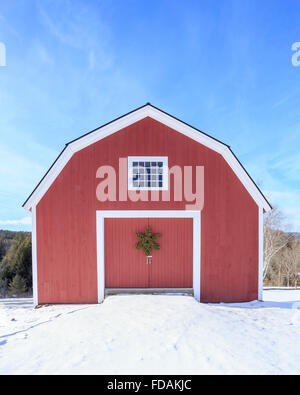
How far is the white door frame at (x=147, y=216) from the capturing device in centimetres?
583

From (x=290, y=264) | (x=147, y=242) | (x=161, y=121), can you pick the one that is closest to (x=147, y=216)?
(x=147, y=242)

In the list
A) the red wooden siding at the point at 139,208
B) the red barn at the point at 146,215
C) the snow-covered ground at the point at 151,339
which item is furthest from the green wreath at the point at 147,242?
the snow-covered ground at the point at 151,339

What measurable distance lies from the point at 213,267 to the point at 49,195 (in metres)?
5.80

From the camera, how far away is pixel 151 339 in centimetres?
348

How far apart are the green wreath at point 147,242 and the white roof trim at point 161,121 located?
337 cm

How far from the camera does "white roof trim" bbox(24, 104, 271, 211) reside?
5863 mm

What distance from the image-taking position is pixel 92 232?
19.2 ft

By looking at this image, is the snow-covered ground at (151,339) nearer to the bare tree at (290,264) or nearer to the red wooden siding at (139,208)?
the red wooden siding at (139,208)

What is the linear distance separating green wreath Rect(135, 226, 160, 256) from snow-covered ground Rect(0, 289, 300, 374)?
1.42m

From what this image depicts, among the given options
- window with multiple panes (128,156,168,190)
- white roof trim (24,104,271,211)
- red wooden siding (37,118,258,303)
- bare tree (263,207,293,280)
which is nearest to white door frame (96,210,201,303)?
red wooden siding (37,118,258,303)

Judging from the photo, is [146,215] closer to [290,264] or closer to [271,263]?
[271,263]

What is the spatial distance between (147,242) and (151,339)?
279cm

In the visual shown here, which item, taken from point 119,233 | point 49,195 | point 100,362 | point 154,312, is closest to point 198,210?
point 119,233

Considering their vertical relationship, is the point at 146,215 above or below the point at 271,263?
above
